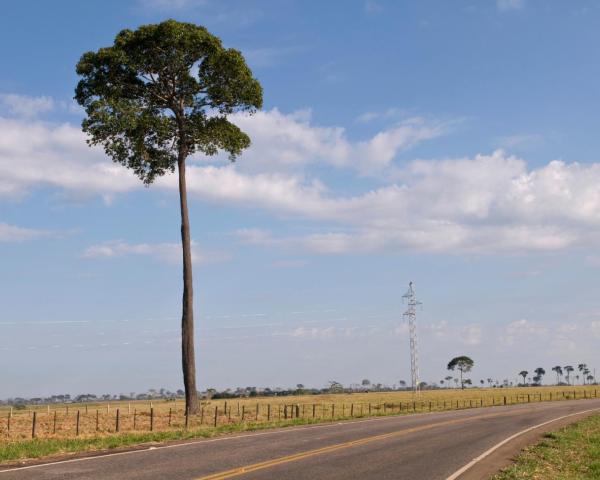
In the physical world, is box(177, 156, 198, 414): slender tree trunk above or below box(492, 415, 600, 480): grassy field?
above

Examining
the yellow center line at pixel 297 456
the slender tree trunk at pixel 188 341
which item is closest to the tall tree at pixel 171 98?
the slender tree trunk at pixel 188 341

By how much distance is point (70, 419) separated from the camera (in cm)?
3384

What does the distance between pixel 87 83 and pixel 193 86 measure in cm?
552

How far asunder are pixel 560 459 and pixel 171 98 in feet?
84.9

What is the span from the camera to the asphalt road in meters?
13.3

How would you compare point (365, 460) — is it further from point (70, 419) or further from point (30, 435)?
point (70, 419)

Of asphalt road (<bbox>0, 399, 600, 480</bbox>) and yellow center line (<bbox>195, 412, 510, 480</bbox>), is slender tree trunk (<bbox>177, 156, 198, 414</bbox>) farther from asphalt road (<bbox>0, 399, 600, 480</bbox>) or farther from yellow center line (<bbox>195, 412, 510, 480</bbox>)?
yellow center line (<bbox>195, 412, 510, 480</bbox>)

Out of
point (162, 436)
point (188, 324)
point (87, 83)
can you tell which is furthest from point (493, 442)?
point (87, 83)

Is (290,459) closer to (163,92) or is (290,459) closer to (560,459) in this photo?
(560,459)

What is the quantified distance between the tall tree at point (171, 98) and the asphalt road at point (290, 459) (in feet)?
44.9

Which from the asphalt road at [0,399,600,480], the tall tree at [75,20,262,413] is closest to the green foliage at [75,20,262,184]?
the tall tree at [75,20,262,413]

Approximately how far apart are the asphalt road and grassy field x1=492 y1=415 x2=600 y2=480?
1265mm

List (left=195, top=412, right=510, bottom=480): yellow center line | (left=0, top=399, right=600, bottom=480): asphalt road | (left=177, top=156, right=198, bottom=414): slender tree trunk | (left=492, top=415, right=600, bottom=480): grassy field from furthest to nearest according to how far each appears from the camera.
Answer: (left=177, top=156, right=198, bottom=414): slender tree trunk < (left=492, top=415, right=600, bottom=480): grassy field < (left=0, top=399, right=600, bottom=480): asphalt road < (left=195, top=412, right=510, bottom=480): yellow center line

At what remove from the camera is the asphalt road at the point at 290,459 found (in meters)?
13.3
